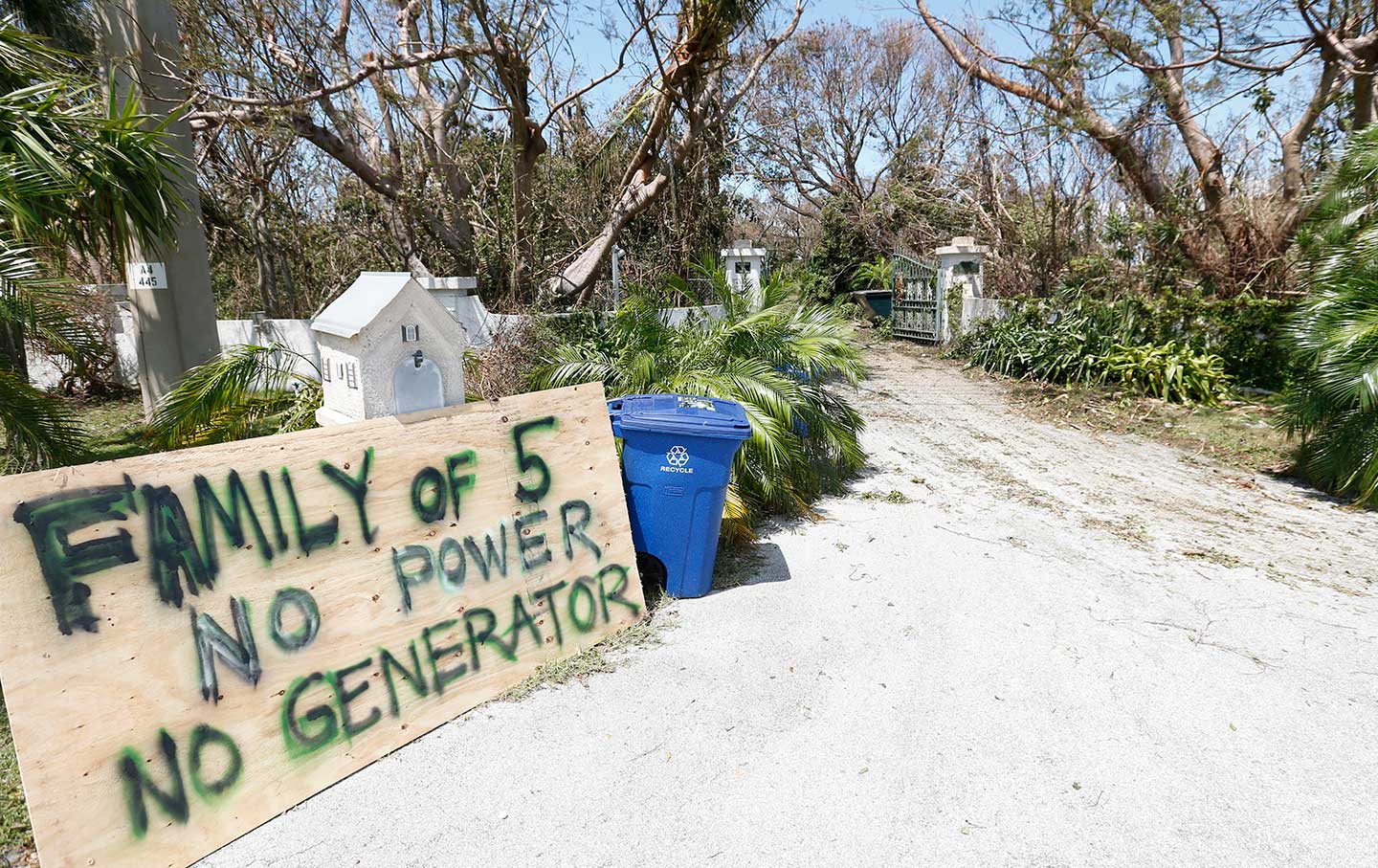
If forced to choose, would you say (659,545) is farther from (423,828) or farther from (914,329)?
(914,329)

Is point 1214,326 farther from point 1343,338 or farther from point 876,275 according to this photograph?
point 876,275

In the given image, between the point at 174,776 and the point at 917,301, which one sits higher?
the point at 917,301

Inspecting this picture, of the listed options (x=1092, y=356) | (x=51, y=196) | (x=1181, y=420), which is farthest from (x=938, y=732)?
(x=1092, y=356)

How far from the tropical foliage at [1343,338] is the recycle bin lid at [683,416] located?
17.2 ft

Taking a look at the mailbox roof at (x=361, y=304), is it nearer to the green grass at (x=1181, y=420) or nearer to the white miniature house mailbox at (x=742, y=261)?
the green grass at (x=1181, y=420)

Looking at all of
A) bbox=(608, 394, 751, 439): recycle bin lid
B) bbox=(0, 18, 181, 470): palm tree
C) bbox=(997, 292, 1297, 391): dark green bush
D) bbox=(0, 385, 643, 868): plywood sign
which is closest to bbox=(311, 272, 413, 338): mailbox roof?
bbox=(0, 385, 643, 868): plywood sign

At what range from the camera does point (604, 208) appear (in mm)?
11445

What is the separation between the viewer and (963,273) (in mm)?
16078

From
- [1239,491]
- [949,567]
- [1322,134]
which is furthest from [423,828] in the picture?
[1322,134]

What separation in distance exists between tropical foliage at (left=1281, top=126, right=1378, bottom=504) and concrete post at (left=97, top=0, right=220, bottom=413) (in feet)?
35.6

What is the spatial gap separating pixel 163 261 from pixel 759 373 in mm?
6910

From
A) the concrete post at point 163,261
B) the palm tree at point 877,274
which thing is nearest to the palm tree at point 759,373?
the concrete post at point 163,261

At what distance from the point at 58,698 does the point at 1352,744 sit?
473 cm

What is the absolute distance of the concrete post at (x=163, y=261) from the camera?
8.41m
